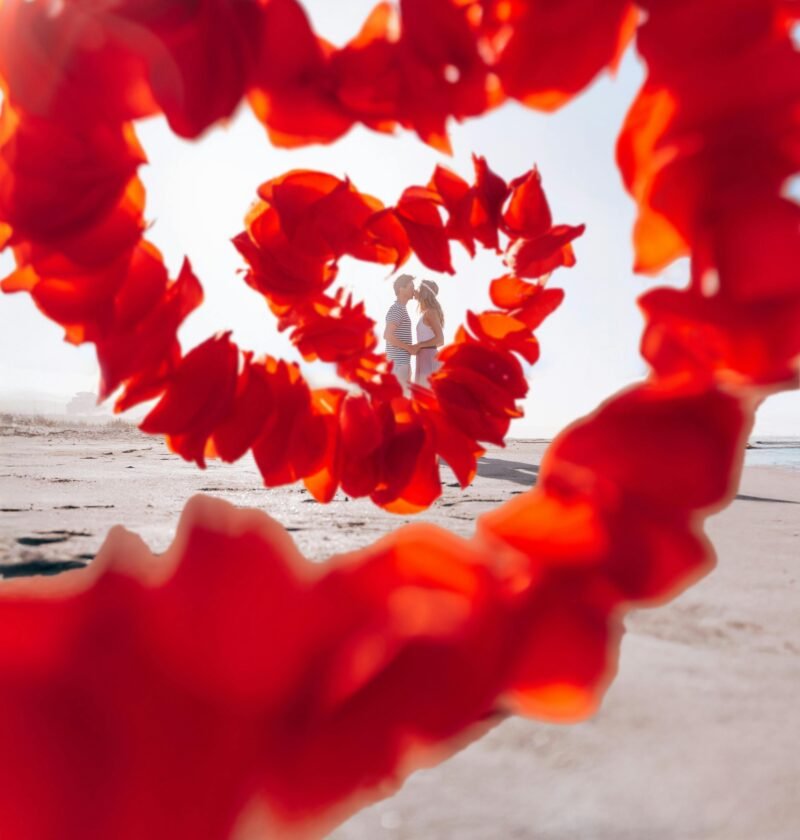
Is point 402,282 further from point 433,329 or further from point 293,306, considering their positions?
point 293,306

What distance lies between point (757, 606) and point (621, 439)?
60 centimetres

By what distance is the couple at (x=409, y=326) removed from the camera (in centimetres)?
193

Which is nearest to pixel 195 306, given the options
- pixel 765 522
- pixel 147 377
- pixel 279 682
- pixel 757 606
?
pixel 147 377

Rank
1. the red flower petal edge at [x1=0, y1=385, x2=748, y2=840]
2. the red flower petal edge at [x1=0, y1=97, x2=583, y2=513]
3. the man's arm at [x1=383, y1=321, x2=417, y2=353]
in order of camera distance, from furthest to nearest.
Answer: the man's arm at [x1=383, y1=321, x2=417, y2=353], the red flower petal edge at [x1=0, y1=97, x2=583, y2=513], the red flower petal edge at [x1=0, y1=385, x2=748, y2=840]

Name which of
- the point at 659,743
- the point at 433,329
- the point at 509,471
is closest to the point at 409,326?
the point at 433,329

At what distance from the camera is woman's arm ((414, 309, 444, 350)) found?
1.93m

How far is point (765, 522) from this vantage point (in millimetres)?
1578

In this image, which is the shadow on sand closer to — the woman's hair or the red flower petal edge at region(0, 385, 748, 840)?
the woman's hair

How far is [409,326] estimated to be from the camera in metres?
2.15

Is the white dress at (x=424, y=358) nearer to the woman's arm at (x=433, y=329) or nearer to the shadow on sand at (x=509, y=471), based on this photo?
the woman's arm at (x=433, y=329)

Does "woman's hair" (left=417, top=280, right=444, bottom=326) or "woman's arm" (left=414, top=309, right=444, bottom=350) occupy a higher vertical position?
"woman's hair" (left=417, top=280, right=444, bottom=326)

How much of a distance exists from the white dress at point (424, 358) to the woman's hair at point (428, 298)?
12 centimetres

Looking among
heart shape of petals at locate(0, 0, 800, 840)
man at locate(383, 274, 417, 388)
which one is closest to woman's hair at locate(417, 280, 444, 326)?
man at locate(383, 274, 417, 388)

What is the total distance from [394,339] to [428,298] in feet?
0.74
